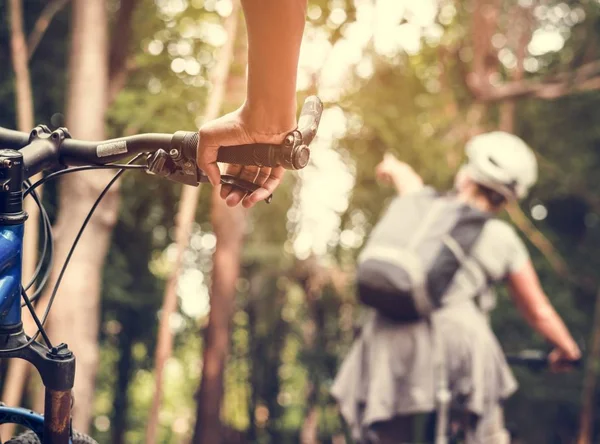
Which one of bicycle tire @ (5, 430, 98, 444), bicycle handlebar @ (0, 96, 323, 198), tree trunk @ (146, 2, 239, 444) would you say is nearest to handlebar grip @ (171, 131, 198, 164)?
bicycle handlebar @ (0, 96, 323, 198)

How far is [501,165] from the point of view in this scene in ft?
10.5

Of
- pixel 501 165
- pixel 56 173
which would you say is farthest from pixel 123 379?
pixel 56 173

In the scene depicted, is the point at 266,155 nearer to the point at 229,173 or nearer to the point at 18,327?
the point at 229,173

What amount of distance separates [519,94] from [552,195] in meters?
1.80

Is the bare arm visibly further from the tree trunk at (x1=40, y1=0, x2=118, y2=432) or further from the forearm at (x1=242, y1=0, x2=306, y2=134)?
the forearm at (x1=242, y1=0, x2=306, y2=134)

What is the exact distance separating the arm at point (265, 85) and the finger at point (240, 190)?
1.6 inches

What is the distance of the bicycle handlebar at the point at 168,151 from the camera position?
3.38 feet

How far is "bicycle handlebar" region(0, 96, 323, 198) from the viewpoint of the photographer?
1.03 m

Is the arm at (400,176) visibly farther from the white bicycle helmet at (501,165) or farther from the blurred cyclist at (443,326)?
the white bicycle helmet at (501,165)

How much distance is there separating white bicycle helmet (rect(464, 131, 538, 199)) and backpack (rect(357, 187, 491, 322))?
0.16m

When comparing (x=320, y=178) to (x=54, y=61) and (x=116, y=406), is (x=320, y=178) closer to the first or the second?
(x=54, y=61)

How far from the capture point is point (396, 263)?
301 cm

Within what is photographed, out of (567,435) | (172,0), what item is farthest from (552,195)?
(172,0)

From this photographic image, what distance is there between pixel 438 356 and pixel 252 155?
2.31 m
